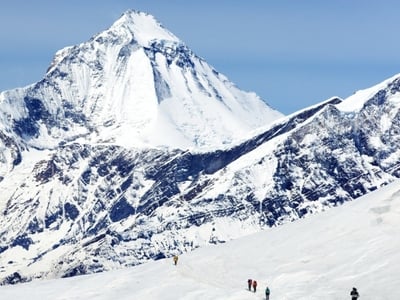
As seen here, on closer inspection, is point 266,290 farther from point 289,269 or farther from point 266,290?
point 289,269

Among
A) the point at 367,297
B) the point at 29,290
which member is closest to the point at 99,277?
the point at 29,290

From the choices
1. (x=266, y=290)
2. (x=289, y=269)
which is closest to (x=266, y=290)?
(x=266, y=290)

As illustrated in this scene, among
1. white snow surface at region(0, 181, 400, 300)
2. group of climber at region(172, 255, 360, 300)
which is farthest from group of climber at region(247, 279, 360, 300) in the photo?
white snow surface at region(0, 181, 400, 300)

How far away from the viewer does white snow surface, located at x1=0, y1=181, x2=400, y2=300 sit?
14962cm

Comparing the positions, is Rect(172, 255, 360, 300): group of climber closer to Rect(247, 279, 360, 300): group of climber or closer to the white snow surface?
Rect(247, 279, 360, 300): group of climber

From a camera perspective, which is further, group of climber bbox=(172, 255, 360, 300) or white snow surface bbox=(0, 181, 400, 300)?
white snow surface bbox=(0, 181, 400, 300)

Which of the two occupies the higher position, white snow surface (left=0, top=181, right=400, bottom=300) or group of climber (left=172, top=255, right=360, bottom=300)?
white snow surface (left=0, top=181, right=400, bottom=300)

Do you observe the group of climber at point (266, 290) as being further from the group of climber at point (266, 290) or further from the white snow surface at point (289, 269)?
the white snow surface at point (289, 269)

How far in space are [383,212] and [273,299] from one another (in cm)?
4214

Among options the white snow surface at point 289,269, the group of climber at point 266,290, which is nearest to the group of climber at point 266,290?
the group of climber at point 266,290

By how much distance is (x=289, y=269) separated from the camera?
6467 inches

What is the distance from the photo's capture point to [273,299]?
144500 millimetres

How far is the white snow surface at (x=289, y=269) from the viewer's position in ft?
491

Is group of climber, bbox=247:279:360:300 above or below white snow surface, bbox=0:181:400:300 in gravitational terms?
below
